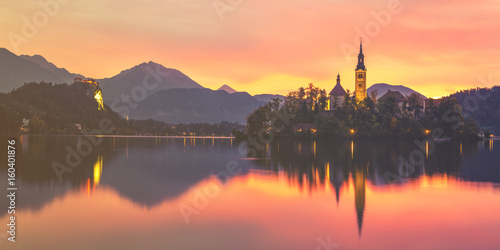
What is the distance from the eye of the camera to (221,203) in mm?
28812

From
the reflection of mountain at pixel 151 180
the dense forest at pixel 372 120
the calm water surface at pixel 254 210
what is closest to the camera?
the calm water surface at pixel 254 210

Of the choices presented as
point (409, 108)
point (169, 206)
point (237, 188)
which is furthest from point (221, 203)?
point (409, 108)

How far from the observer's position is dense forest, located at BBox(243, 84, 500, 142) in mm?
146875

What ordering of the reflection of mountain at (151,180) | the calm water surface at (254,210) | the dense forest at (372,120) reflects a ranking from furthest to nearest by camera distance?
1. the dense forest at (372,120)
2. the reflection of mountain at (151,180)
3. the calm water surface at (254,210)

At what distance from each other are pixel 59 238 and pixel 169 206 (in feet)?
28.6

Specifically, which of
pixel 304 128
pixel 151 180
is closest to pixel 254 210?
pixel 151 180

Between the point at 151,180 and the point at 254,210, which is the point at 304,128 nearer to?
the point at 151,180

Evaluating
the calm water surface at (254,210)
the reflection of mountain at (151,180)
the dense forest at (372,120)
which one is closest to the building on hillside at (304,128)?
the dense forest at (372,120)

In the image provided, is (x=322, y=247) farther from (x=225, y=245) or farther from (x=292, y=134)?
(x=292, y=134)

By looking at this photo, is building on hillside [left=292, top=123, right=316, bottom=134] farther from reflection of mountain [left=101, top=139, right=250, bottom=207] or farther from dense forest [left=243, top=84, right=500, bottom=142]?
reflection of mountain [left=101, top=139, right=250, bottom=207]

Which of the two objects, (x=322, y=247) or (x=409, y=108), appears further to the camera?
(x=409, y=108)

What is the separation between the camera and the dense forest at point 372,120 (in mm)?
146875

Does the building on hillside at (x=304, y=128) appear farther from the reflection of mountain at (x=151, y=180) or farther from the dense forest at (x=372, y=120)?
the reflection of mountain at (x=151, y=180)

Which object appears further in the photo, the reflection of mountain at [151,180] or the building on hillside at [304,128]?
the building on hillside at [304,128]
